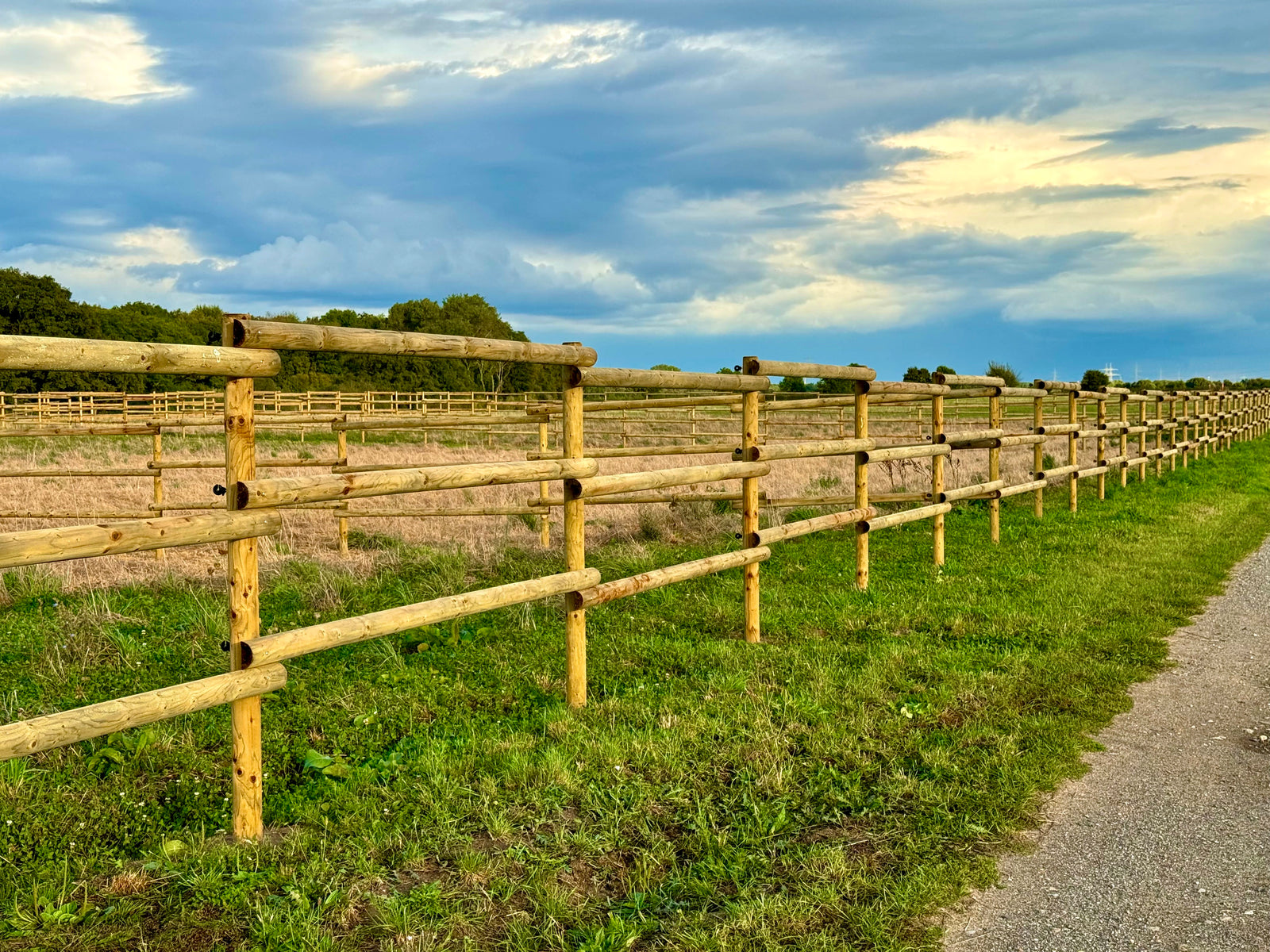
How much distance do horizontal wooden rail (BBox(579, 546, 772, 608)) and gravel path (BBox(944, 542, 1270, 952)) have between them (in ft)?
7.41

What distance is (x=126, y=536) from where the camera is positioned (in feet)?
10.6

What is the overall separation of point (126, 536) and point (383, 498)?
1212cm

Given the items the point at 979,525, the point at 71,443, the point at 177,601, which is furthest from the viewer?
the point at 71,443

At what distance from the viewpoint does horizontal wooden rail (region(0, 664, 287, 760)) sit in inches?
119

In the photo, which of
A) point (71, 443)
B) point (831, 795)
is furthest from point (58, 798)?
point (71, 443)

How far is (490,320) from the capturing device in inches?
3423

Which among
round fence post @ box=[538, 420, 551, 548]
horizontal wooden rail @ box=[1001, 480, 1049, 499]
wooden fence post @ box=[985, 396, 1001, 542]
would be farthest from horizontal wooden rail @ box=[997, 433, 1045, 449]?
round fence post @ box=[538, 420, 551, 548]

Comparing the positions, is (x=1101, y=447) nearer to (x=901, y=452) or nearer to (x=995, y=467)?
(x=995, y=467)

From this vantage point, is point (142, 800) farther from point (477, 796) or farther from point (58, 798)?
point (477, 796)

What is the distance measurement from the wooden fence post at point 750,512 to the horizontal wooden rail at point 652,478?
13 cm

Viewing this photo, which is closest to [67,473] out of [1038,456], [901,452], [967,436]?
[901,452]

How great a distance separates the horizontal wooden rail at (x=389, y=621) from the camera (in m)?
3.67

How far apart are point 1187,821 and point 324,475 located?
360 cm

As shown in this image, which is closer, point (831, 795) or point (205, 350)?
point (205, 350)
